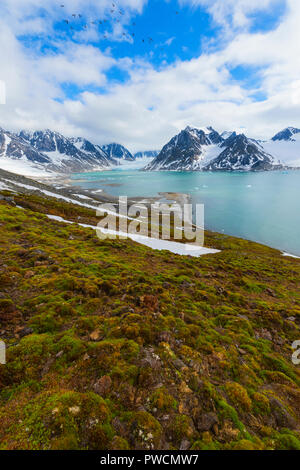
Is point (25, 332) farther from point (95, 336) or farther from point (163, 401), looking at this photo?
point (163, 401)

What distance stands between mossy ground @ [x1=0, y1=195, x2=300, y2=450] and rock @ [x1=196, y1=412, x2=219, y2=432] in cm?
2

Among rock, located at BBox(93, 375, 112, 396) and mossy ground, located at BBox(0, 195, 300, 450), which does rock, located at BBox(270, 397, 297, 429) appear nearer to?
mossy ground, located at BBox(0, 195, 300, 450)

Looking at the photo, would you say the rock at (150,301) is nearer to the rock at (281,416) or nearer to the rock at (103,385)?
the rock at (103,385)

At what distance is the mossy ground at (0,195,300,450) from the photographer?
4.55 metres

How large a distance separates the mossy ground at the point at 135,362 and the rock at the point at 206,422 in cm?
2

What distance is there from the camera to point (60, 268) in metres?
12.4

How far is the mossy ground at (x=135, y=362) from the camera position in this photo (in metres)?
4.55

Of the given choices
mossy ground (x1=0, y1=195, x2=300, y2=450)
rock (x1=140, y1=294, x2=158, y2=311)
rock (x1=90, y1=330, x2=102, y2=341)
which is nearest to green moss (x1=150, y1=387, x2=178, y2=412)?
mossy ground (x1=0, y1=195, x2=300, y2=450)

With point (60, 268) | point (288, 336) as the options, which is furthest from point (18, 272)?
point (288, 336)

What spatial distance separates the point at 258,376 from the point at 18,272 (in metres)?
13.4

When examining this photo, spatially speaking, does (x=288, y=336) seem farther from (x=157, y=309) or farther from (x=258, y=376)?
(x=157, y=309)

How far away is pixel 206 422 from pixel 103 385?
120 inches

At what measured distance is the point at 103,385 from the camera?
5.58 m

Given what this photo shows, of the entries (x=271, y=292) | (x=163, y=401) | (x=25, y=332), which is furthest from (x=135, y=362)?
(x=271, y=292)
